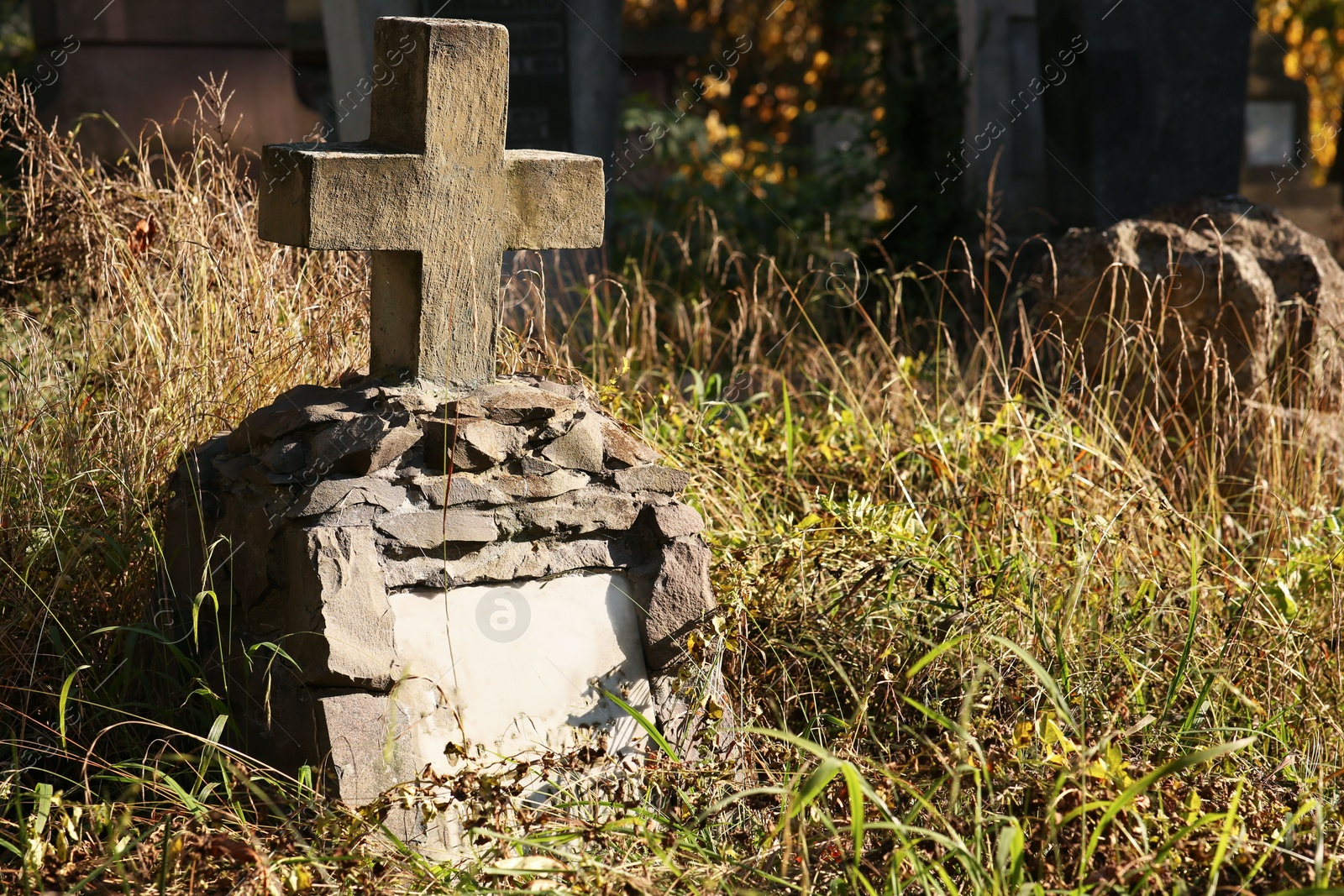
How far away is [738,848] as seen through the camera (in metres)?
1.88

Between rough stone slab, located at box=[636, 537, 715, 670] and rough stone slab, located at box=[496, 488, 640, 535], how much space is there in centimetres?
10

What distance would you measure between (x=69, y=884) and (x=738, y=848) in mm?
935

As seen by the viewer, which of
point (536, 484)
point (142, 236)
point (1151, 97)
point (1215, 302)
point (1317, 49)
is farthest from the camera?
point (1317, 49)

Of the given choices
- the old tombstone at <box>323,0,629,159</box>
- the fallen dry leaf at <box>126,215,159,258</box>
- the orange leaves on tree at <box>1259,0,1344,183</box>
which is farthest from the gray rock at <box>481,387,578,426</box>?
the orange leaves on tree at <box>1259,0,1344,183</box>

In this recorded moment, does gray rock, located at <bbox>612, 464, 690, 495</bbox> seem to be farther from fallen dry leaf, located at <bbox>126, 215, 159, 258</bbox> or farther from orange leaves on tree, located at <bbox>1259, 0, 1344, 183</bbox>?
orange leaves on tree, located at <bbox>1259, 0, 1344, 183</bbox>

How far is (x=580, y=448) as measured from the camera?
6.97 ft

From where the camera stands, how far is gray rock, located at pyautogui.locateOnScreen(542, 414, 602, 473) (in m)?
2.11

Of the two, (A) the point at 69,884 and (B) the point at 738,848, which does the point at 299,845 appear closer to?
(A) the point at 69,884

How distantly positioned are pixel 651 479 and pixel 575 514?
0.55 ft

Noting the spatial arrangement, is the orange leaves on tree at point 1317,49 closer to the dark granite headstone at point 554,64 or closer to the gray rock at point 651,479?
the dark granite headstone at point 554,64

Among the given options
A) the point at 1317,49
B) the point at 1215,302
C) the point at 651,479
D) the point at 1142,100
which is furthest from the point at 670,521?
the point at 1317,49

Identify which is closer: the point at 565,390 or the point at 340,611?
the point at 340,611

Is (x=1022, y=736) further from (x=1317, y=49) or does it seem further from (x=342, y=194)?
(x=1317, y=49)

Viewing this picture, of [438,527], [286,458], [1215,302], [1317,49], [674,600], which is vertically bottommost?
[674,600]
